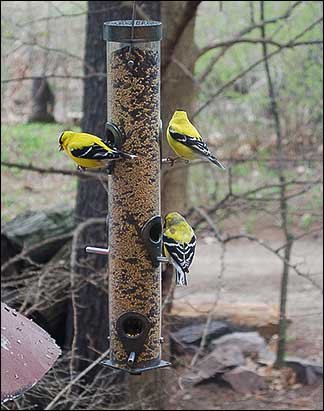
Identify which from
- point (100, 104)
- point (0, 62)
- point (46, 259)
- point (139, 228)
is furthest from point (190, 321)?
point (139, 228)

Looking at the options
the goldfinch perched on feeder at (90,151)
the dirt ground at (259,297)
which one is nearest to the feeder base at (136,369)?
the goldfinch perched on feeder at (90,151)

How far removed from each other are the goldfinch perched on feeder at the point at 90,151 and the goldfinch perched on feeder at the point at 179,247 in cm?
39

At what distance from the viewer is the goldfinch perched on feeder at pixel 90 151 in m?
3.98

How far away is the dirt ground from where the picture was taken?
7.98m

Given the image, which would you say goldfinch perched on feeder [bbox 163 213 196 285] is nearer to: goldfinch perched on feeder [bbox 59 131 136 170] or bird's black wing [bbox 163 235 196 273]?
bird's black wing [bbox 163 235 196 273]

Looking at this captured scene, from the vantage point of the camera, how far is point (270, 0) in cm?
870

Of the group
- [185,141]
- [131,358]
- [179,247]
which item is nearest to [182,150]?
[185,141]

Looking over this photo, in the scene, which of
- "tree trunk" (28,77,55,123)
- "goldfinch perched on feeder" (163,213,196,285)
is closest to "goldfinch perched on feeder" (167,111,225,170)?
"goldfinch perched on feeder" (163,213,196,285)

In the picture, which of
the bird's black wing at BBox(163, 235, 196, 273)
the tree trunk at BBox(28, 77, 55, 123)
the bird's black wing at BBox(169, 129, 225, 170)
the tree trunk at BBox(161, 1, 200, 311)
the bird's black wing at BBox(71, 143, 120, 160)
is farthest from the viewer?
the tree trunk at BBox(28, 77, 55, 123)

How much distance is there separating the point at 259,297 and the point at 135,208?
6.17 m

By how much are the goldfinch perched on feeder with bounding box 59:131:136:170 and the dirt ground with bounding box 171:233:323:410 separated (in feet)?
9.14

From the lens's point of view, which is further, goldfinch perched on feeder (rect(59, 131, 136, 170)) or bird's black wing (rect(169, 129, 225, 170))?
bird's black wing (rect(169, 129, 225, 170))

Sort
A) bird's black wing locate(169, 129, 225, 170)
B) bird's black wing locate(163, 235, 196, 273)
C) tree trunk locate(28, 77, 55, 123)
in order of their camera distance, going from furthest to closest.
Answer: tree trunk locate(28, 77, 55, 123) → bird's black wing locate(169, 129, 225, 170) → bird's black wing locate(163, 235, 196, 273)

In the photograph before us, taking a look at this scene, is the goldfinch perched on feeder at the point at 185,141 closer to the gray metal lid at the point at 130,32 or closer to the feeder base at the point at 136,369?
the gray metal lid at the point at 130,32
